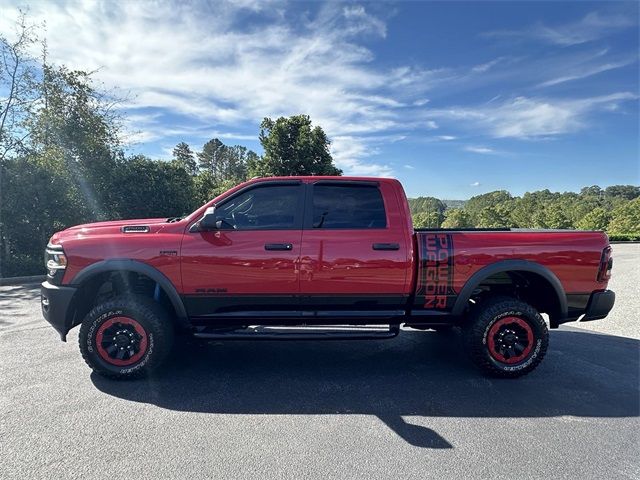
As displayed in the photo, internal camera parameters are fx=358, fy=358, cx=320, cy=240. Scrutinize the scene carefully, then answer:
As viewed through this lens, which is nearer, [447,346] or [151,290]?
[151,290]

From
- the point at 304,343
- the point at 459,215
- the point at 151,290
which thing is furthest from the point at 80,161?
the point at 459,215

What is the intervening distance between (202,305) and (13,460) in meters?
1.68

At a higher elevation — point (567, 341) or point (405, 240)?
point (405, 240)

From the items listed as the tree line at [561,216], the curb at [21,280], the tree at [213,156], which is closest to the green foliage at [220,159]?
the tree at [213,156]

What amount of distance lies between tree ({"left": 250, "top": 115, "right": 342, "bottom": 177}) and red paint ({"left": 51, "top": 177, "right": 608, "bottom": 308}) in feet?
71.2

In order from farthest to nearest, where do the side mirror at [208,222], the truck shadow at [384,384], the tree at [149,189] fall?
the tree at [149,189]
the side mirror at [208,222]
the truck shadow at [384,384]

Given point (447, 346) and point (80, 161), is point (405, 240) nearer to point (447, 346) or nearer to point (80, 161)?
point (447, 346)

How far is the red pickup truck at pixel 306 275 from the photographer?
3.47 meters

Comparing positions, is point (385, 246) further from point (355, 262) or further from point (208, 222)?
point (208, 222)

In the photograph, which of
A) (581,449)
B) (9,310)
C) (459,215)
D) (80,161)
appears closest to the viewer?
(581,449)

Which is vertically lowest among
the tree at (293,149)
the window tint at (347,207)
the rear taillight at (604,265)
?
the rear taillight at (604,265)

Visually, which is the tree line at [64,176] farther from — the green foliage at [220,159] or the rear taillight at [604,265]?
the green foliage at [220,159]

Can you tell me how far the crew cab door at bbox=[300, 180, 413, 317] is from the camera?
3.49m

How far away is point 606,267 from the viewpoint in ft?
11.9
